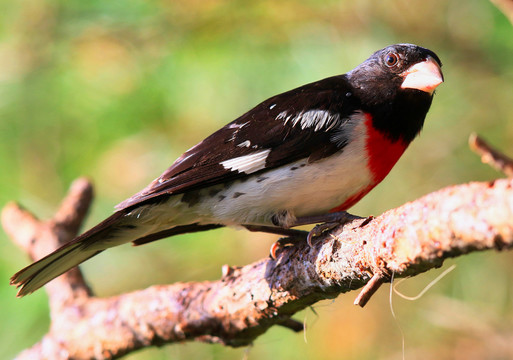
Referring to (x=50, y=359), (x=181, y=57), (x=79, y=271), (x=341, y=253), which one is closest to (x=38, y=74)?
(x=181, y=57)

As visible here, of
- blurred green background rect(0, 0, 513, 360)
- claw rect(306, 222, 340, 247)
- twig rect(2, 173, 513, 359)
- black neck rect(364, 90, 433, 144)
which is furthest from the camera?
blurred green background rect(0, 0, 513, 360)

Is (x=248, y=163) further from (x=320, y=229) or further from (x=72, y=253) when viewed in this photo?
(x=72, y=253)

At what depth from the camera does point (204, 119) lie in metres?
4.16

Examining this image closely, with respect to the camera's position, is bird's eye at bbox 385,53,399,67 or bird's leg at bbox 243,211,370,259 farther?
bird's eye at bbox 385,53,399,67

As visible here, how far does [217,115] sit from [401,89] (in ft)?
5.82

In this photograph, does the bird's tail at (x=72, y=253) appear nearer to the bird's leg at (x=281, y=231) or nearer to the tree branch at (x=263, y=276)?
the tree branch at (x=263, y=276)

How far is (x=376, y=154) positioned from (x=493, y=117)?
5.87ft

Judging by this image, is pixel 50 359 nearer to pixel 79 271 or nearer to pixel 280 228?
pixel 79 271

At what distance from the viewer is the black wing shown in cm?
242

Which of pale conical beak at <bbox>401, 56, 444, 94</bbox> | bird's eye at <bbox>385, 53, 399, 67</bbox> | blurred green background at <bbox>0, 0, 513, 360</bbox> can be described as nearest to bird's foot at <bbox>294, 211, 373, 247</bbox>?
pale conical beak at <bbox>401, 56, 444, 94</bbox>

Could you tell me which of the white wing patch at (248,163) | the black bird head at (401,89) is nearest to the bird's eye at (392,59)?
the black bird head at (401,89)

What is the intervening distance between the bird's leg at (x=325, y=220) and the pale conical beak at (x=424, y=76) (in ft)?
2.08

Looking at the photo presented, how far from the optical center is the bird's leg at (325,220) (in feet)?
7.04

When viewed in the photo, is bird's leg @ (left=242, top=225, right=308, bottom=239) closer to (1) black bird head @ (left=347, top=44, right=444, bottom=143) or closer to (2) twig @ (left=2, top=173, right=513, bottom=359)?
(2) twig @ (left=2, top=173, right=513, bottom=359)
